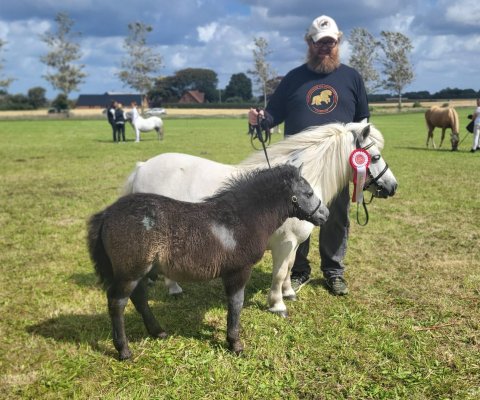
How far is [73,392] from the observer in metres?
3.31

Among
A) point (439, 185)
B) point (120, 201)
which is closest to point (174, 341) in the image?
point (120, 201)

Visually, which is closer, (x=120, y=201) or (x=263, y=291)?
(x=120, y=201)

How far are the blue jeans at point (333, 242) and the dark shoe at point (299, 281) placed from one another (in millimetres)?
48

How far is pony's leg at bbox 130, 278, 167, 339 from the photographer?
154 inches

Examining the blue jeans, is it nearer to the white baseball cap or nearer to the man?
the man

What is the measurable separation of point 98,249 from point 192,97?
118291 mm

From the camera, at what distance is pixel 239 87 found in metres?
121

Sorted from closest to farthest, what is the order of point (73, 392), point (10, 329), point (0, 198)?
1. point (73, 392)
2. point (10, 329)
3. point (0, 198)

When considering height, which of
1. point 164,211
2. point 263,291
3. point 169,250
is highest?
point 164,211

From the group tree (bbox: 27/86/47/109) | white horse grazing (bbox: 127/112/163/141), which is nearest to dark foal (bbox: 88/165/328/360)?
white horse grazing (bbox: 127/112/163/141)

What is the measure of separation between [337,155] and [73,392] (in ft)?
10.7

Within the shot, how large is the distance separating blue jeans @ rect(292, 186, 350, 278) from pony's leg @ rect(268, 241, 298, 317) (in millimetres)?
815

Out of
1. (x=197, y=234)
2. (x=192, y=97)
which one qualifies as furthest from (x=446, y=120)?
(x=192, y=97)

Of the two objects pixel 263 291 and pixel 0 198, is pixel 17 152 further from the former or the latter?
pixel 263 291
